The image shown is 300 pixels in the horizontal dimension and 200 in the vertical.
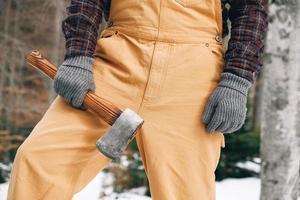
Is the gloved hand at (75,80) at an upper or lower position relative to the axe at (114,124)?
upper

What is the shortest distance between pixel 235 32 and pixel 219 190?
5.91 meters

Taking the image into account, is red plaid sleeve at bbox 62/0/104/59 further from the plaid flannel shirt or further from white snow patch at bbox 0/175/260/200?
white snow patch at bbox 0/175/260/200

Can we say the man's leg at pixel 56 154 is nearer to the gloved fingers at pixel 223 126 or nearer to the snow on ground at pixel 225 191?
the gloved fingers at pixel 223 126

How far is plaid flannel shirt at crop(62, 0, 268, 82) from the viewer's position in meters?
2.08

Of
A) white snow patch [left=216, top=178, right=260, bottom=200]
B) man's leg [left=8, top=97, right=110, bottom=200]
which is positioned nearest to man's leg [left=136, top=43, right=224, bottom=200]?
man's leg [left=8, top=97, right=110, bottom=200]

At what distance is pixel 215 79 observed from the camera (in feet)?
6.95

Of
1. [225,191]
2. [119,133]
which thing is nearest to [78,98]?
[119,133]

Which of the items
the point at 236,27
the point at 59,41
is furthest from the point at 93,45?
the point at 59,41

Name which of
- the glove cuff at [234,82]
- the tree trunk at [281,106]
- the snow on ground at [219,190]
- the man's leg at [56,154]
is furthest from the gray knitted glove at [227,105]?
the snow on ground at [219,190]

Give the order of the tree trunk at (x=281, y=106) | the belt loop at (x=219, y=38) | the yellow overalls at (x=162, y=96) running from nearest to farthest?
the yellow overalls at (x=162, y=96), the belt loop at (x=219, y=38), the tree trunk at (x=281, y=106)

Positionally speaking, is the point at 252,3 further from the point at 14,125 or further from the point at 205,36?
the point at 14,125

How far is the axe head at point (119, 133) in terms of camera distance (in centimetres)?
195

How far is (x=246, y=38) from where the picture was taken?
6.96 feet

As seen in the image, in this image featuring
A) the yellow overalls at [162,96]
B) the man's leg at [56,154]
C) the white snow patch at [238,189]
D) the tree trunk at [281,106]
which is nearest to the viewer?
the man's leg at [56,154]
